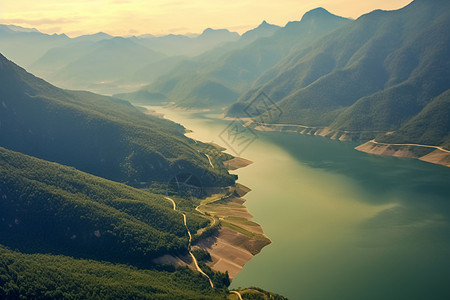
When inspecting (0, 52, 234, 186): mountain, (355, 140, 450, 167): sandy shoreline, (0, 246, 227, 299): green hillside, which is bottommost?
(0, 246, 227, 299): green hillside

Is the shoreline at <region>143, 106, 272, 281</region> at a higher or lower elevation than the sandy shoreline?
lower

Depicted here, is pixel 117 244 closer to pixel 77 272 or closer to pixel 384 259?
pixel 77 272

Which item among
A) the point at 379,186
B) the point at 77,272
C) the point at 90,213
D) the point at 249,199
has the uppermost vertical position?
the point at 379,186

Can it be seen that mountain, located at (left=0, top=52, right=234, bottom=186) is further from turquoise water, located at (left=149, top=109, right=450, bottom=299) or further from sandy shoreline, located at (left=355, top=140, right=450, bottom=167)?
sandy shoreline, located at (left=355, top=140, right=450, bottom=167)

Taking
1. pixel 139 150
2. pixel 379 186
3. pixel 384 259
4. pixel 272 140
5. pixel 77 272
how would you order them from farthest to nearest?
pixel 272 140 < pixel 139 150 < pixel 379 186 < pixel 384 259 < pixel 77 272

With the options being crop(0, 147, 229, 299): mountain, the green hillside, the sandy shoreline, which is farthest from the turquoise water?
crop(0, 147, 229, 299): mountain

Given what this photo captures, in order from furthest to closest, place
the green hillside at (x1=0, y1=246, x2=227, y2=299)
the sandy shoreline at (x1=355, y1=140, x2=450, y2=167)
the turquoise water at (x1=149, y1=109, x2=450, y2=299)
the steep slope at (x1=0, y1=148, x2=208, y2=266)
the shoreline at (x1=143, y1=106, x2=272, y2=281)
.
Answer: the sandy shoreline at (x1=355, y1=140, x2=450, y2=167), the shoreline at (x1=143, y1=106, x2=272, y2=281), the steep slope at (x1=0, y1=148, x2=208, y2=266), the turquoise water at (x1=149, y1=109, x2=450, y2=299), the green hillside at (x1=0, y1=246, x2=227, y2=299)

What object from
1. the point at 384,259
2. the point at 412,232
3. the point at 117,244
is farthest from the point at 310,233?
the point at 117,244
